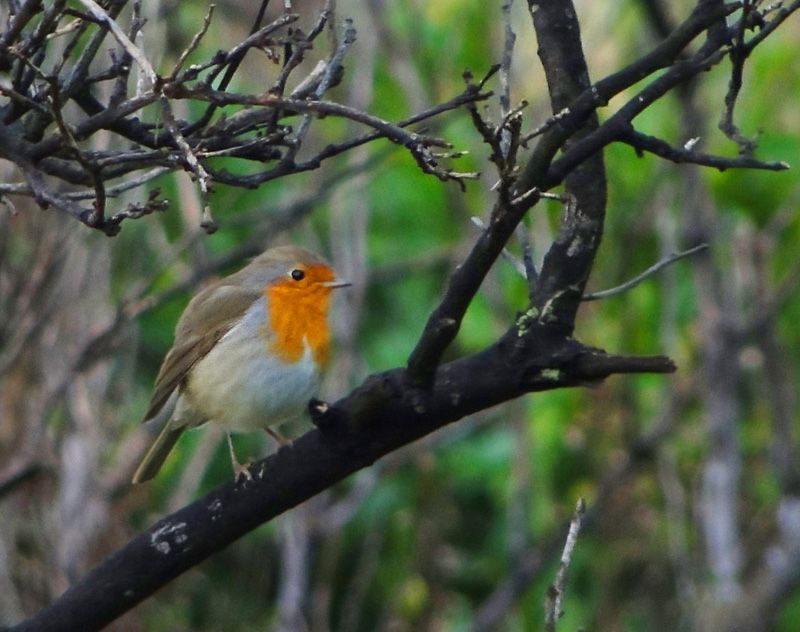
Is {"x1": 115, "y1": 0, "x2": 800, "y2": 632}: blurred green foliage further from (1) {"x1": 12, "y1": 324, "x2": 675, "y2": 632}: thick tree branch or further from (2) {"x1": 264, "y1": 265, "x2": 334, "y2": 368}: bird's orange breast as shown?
(1) {"x1": 12, "y1": 324, "x2": 675, "y2": 632}: thick tree branch

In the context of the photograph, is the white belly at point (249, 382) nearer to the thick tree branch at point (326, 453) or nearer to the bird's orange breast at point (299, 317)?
the bird's orange breast at point (299, 317)

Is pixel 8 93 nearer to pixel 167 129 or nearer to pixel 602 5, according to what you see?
pixel 167 129

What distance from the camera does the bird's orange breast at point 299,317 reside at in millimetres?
4445

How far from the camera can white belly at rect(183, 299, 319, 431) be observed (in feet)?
14.3

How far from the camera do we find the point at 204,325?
14.9 ft

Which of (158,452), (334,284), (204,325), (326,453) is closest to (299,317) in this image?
(334,284)

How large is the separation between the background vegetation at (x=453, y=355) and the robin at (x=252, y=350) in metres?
0.66

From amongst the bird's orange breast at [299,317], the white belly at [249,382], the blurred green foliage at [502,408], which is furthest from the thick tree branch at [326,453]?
the blurred green foliage at [502,408]

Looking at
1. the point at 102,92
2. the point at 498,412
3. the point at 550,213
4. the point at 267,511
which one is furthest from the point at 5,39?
the point at 498,412

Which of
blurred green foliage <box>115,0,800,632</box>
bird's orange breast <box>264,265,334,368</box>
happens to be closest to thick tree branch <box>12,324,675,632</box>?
bird's orange breast <box>264,265,334,368</box>

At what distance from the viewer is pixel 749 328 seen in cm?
577

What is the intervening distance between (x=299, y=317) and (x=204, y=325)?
30 centimetres

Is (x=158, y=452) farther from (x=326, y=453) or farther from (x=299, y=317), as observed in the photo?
(x=326, y=453)

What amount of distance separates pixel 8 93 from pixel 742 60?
1251 millimetres
